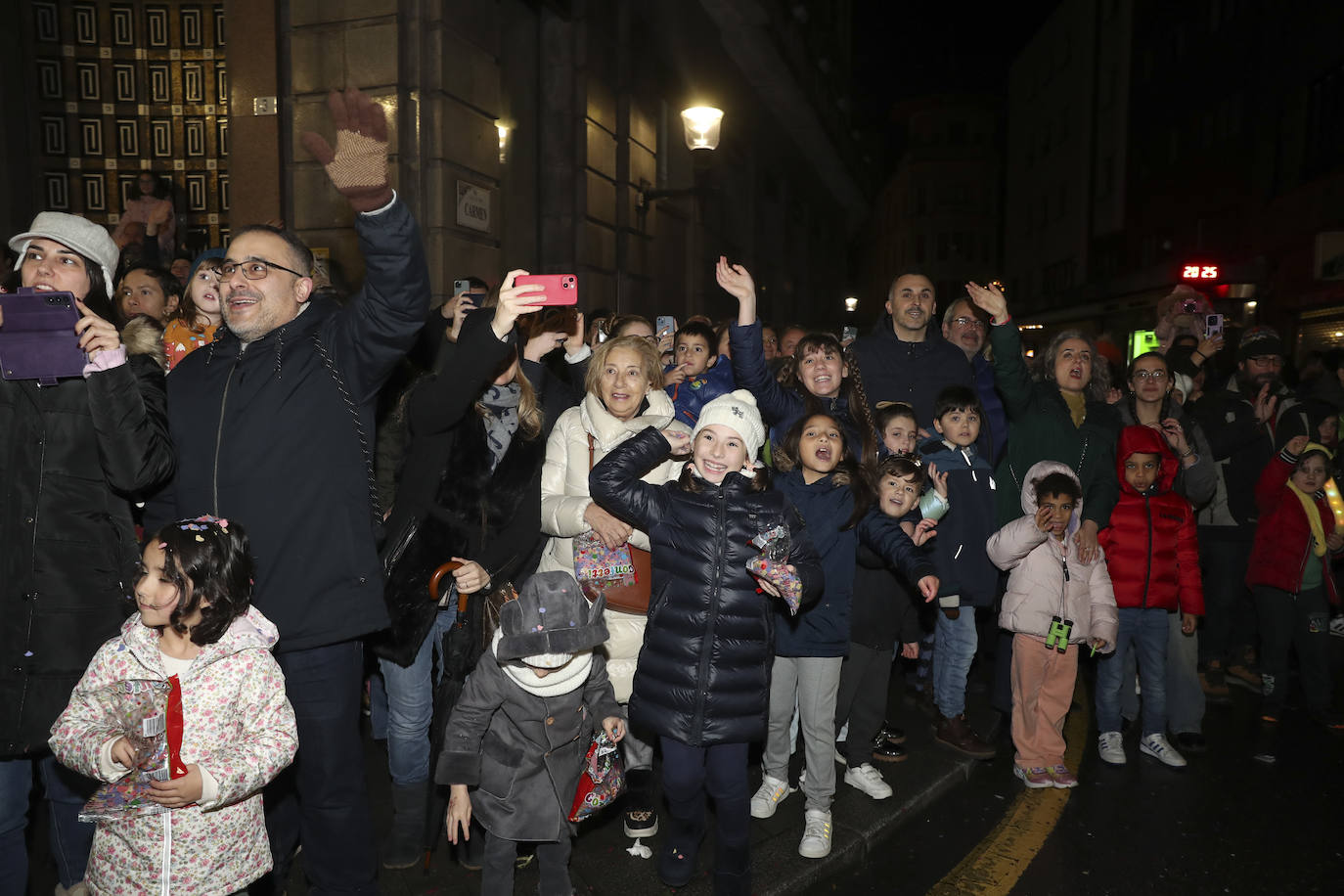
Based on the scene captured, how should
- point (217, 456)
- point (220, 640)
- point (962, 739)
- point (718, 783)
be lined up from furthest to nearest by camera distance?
point (962, 739), point (718, 783), point (217, 456), point (220, 640)

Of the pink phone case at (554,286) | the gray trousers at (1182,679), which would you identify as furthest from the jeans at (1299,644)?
the pink phone case at (554,286)

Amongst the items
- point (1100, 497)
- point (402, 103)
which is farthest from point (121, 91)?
point (1100, 497)

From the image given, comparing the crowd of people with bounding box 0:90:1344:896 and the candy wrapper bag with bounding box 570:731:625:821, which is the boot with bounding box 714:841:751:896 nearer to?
the crowd of people with bounding box 0:90:1344:896

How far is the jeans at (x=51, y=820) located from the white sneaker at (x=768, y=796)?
9.20ft

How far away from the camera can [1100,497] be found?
530cm

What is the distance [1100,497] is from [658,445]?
301cm

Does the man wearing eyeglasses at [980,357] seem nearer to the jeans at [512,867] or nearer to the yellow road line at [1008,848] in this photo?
the yellow road line at [1008,848]

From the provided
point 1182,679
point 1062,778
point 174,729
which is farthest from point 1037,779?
point 174,729

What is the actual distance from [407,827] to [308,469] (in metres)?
1.82

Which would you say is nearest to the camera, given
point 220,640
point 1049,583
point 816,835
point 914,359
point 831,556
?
point 220,640

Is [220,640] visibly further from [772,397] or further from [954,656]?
[954,656]

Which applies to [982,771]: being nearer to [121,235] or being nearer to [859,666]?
[859,666]

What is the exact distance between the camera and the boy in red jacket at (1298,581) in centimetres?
587

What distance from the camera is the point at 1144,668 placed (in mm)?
5344
